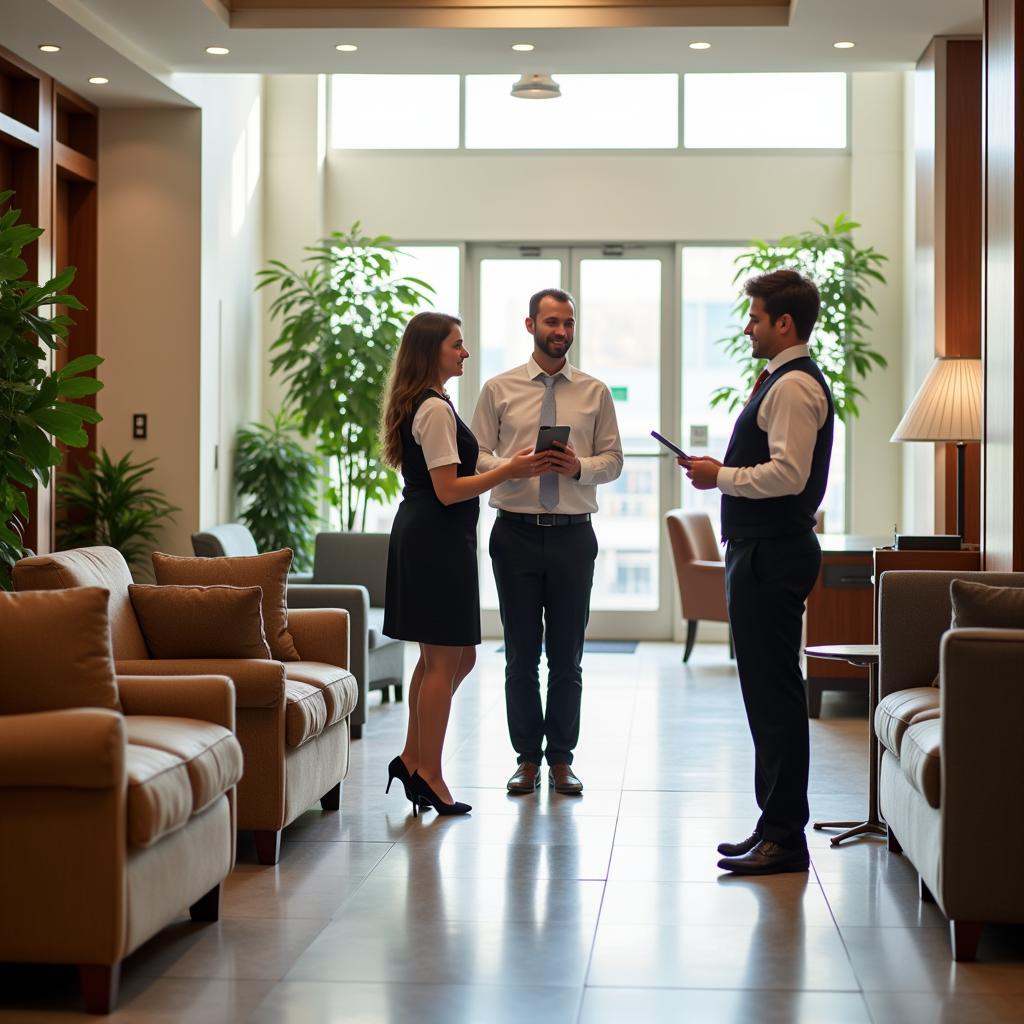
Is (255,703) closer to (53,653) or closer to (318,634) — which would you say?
(318,634)

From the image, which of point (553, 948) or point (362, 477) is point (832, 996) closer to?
point (553, 948)

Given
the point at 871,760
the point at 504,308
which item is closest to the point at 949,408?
the point at 871,760

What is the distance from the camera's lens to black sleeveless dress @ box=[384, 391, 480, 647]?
4.68 meters

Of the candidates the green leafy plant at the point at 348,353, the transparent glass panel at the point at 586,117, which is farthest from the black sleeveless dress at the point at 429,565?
the transparent glass panel at the point at 586,117

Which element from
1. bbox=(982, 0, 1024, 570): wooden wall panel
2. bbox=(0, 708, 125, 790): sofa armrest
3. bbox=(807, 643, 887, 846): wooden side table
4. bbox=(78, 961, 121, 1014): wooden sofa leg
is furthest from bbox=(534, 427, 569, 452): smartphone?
bbox=(78, 961, 121, 1014): wooden sofa leg

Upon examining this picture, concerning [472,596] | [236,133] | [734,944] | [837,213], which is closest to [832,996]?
[734,944]

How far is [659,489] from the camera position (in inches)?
406

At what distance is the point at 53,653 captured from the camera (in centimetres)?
328

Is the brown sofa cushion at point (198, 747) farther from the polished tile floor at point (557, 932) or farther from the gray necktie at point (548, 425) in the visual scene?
the gray necktie at point (548, 425)

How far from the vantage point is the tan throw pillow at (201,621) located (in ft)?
14.2

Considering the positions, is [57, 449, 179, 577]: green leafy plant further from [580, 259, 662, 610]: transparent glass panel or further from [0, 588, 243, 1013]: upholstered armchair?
[0, 588, 243, 1013]: upholstered armchair

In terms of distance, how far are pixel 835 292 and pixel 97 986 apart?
7.41m

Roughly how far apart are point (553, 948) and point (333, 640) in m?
1.79

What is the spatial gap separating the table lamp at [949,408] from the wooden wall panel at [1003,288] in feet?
3.31
